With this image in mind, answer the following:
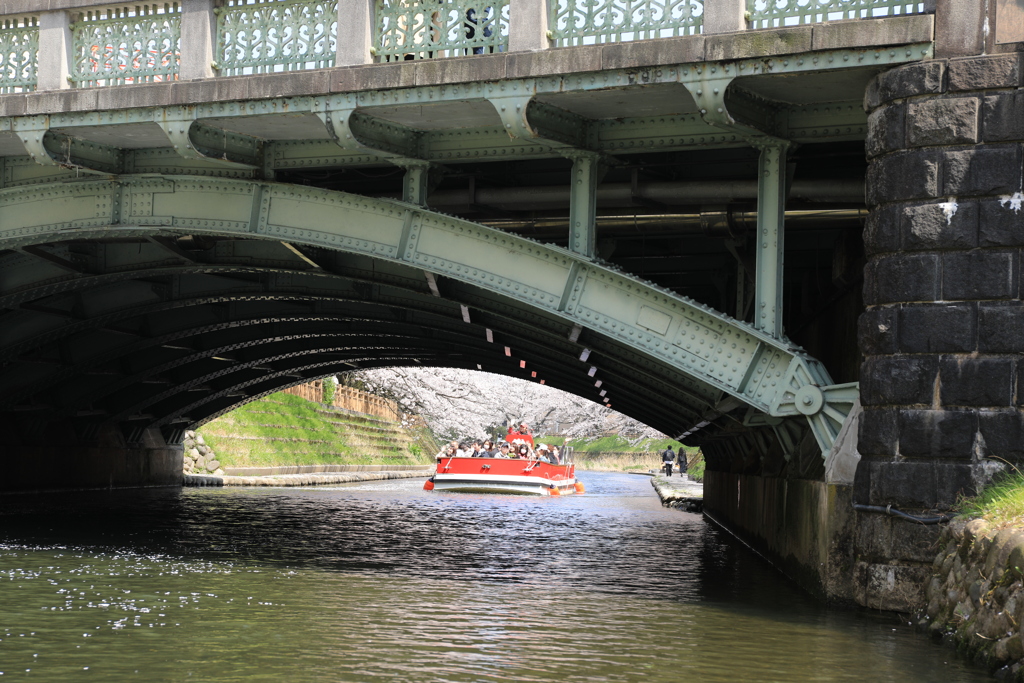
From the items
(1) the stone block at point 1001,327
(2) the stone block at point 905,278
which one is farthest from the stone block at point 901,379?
(2) the stone block at point 905,278

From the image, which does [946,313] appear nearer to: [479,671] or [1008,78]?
[1008,78]

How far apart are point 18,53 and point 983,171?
1330 cm

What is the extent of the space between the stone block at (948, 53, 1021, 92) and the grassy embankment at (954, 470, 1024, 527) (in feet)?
12.8

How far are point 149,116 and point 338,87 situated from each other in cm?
295

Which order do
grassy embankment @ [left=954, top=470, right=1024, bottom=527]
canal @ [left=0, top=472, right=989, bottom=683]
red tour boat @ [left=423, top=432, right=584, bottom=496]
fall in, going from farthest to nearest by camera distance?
red tour boat @ [left=423, top=432, right=584, bottom=496]
grassy embankment @ [left=954, top=470, right=1024, bottom=527]
canal @ [left=0, top=472, right=989, bottom=683]

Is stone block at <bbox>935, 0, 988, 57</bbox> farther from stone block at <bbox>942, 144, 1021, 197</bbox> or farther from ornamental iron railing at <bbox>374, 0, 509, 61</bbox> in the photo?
ornamental iron railing at <bbox>374, 0, 509, 61</bbox>

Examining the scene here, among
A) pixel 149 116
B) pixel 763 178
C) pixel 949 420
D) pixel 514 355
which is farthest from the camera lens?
pixel 514 355

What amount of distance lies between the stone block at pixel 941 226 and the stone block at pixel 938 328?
24.4 inches

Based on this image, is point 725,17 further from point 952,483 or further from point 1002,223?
point 952,483

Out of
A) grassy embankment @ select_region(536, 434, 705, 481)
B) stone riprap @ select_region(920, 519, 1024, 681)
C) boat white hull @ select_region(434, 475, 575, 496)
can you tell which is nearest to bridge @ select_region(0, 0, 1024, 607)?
stone riprap @ select_region(920, 519, 1024, 681)

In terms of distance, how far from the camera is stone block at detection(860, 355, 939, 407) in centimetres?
1146

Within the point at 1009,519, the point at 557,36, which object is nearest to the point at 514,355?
the point at 557,36

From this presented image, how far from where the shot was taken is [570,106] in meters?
14.1

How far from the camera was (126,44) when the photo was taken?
16.3m
